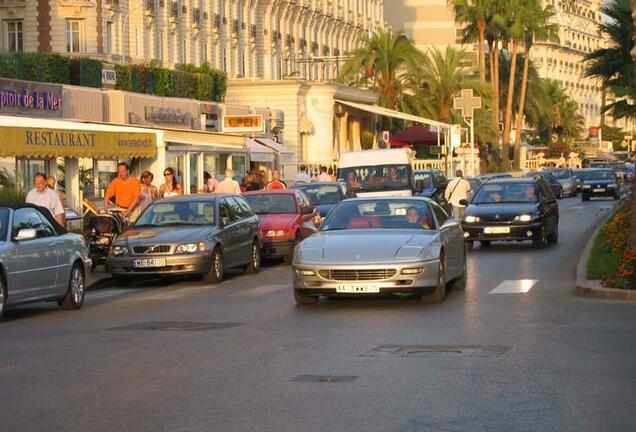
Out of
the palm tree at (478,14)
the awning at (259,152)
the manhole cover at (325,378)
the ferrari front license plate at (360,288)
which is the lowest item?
the manhole cover at (325,378)

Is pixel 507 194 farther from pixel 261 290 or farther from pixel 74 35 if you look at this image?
pixel 74 35

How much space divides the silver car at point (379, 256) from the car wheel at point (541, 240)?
1147 cm

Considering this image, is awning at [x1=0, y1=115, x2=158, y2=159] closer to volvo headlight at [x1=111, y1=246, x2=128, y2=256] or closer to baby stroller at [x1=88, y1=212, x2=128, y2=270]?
baby stroller at [x1=88, y1=212, x2=128, y2=270]

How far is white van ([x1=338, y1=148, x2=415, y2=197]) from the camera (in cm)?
4025

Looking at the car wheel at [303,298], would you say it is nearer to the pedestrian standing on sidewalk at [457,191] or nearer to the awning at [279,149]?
the pedestrian standing on sidewalk at [457,191]

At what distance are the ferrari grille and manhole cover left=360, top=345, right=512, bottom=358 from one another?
399 cm

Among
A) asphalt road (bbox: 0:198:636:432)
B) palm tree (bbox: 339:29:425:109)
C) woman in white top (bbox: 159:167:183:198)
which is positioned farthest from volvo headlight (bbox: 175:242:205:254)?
palm tree (bbox: 339:29:425:109)

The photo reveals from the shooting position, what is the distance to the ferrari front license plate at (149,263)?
23703 mm

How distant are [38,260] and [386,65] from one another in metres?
62.8

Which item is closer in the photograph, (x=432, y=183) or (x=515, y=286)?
(x=515, y=286)

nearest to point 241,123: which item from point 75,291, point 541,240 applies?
point 541,240

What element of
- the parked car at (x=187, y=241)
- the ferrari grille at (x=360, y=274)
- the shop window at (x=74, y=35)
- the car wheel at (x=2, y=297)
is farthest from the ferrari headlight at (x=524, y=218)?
the shop window at (x=74, y=35)

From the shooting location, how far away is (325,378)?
1185cm

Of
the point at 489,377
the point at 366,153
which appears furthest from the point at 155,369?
the point at 366,153
